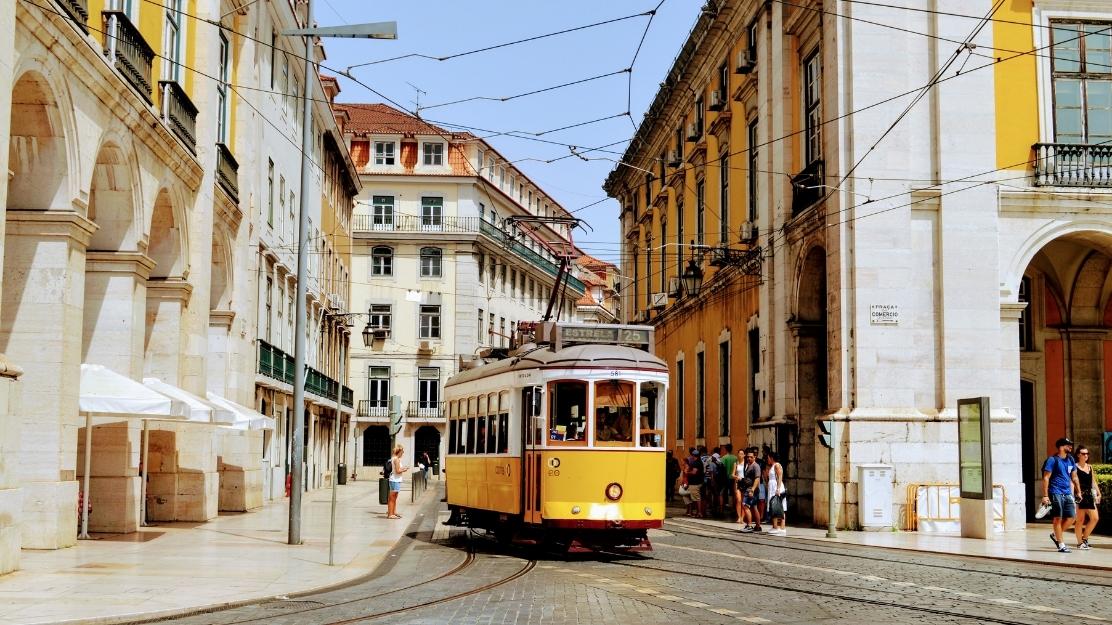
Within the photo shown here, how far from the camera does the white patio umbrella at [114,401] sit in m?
17.7

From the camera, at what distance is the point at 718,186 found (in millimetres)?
38375

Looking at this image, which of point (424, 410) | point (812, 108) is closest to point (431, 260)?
point (424, 410)

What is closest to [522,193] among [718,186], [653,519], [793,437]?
[718,186]

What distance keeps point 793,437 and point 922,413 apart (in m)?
4.66

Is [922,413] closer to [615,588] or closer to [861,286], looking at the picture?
[861,286]

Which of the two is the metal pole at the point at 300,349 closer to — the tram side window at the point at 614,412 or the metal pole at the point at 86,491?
the metal pole at the point at 86,491

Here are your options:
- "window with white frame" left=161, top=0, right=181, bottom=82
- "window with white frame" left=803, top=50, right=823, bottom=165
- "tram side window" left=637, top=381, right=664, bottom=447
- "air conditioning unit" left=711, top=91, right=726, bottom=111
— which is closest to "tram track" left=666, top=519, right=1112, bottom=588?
"tram side window" left=637, top=381, right=664, bottom=447

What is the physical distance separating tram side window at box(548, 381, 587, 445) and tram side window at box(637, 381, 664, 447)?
0.87 metres

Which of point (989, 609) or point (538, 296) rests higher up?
point (538, 296)

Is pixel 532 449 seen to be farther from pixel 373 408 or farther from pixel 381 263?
pixel 381 263

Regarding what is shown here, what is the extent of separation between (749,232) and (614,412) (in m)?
16.5

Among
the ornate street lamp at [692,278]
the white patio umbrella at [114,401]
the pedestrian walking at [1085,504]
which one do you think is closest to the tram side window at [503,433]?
the white patio umbrella at [114,401]

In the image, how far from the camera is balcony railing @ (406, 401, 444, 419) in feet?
235

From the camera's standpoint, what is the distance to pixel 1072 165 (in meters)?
25.9
